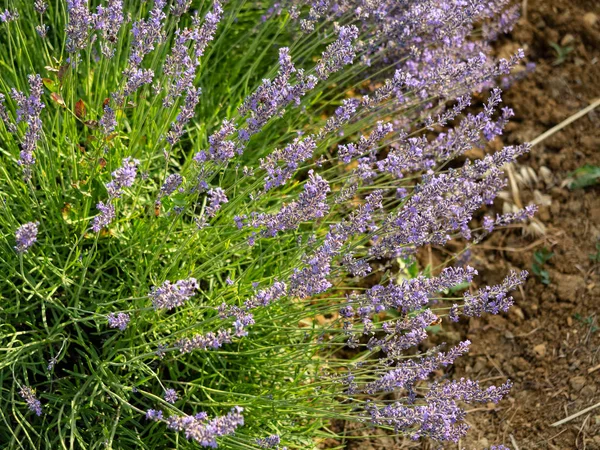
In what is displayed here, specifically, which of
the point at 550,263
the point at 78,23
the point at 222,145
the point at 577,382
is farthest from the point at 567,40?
the point at 78,23

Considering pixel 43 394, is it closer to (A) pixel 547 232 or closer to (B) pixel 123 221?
(B) pixel 123 221

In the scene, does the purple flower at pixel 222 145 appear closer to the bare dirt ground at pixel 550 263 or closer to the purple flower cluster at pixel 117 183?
the purple flower cluster at pixel 117 183

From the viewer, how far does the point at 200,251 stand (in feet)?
9.65

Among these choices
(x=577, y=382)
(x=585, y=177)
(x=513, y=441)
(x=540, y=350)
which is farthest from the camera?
(x=585, y=177)

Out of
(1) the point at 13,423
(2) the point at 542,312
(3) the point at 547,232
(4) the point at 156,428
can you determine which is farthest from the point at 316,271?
(3) the point at 547,232

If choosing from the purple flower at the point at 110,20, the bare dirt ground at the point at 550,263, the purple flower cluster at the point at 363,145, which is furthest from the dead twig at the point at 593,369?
the purple flower at the point at 110,20

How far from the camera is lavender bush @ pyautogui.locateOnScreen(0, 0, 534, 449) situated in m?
2.29

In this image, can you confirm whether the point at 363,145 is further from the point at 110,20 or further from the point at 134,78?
the point at 110,20

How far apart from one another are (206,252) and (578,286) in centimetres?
203

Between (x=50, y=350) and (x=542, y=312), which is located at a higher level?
(x=542, y=312)

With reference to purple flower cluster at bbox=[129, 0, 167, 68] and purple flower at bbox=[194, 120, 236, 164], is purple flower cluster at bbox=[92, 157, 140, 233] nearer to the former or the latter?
purple flower at bbox=[194, 120, 236, 164]

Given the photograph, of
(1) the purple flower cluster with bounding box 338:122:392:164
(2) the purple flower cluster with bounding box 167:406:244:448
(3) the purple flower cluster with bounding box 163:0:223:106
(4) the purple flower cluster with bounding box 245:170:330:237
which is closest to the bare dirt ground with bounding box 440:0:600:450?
(1) the purple flower cluster with bounding box 338:122:392:164

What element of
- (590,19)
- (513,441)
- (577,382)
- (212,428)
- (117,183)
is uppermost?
(590,19)

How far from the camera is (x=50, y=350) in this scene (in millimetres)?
2578
